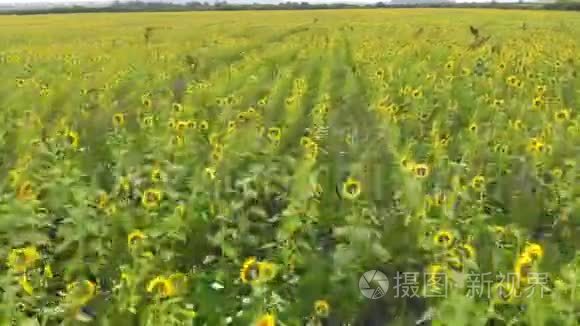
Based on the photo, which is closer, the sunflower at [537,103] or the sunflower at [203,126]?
the sunflower at [203,126]

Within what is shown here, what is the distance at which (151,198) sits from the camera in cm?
365

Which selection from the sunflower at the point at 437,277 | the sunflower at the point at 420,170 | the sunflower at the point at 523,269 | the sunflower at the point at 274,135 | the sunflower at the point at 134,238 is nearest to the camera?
the sunflower at the point at 523,269

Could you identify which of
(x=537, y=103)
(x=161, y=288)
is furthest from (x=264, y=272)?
(x=537, y=103)

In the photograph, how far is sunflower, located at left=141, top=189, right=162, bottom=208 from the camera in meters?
3.62

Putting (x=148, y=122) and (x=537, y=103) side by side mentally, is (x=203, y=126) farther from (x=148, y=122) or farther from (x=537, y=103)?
(x=537, y=103)

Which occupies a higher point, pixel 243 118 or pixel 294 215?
pixel 243 118

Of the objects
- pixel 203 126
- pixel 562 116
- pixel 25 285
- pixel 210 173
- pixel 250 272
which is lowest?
pixel 25 285

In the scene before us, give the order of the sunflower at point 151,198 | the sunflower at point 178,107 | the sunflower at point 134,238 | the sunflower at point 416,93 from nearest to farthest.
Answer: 1. the sunflower at point 134,238
2. the sunflower at point 151,198
3. the sunflower at point 178,107
4. the sunflower at point 416,93

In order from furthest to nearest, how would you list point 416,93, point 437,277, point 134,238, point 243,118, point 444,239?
point 416,93, point 243,118, point 134,238, point 444,239, point 437,277

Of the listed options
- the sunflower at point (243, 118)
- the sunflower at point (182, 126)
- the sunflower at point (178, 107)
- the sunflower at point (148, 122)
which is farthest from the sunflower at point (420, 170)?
the sunflower at point (178, 107)

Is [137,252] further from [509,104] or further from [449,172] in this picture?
[509,104]

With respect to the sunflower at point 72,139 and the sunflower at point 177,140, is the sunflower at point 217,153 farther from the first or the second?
the sunflower at point 72,139

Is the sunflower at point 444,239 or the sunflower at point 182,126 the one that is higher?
the sunflower at point 182,126

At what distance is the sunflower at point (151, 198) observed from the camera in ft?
11.9
